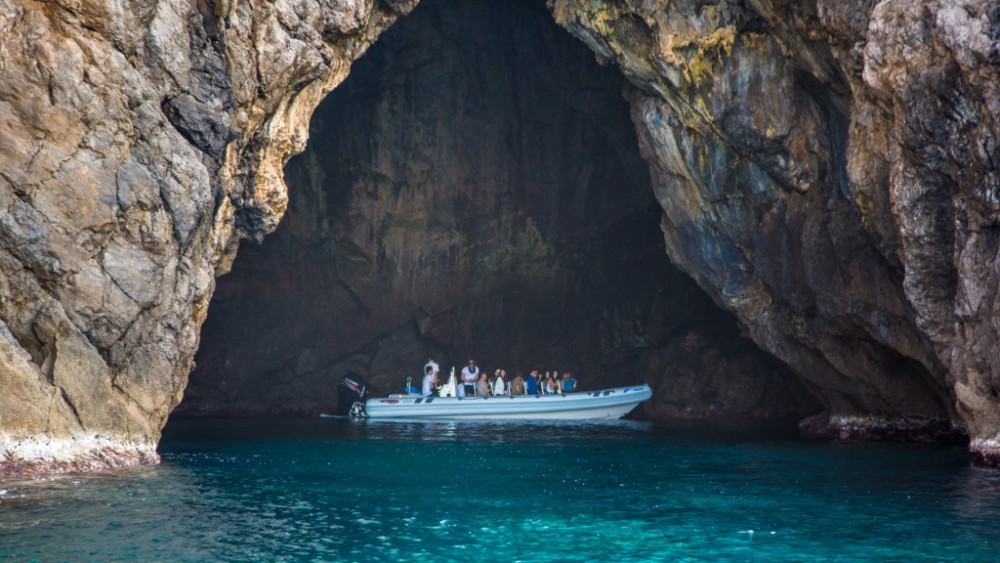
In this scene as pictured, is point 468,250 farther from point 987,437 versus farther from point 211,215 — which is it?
point 987,437

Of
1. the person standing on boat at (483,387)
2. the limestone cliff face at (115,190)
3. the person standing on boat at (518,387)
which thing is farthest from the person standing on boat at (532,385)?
the limestone cliff face at (115,190)

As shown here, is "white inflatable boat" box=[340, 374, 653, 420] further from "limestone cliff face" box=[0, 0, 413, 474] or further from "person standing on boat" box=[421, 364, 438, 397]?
"limestone cliff face" box=[0, 0, 413, 474]

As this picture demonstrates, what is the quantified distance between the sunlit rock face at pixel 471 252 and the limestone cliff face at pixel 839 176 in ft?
22.9

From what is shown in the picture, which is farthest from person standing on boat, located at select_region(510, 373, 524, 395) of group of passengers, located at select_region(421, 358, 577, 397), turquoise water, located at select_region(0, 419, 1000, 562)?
turquoise water, located at select_region(0, 419, 1000, 562)

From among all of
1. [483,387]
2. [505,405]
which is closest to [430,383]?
[483,387]

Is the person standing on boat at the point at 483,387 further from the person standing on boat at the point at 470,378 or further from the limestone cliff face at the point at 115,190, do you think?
the limestone cliff face at the point at 115,190

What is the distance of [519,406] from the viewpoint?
33.1 metres

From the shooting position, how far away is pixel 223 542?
40.0 feet

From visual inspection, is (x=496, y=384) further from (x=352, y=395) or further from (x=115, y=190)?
(x=115, y=190)

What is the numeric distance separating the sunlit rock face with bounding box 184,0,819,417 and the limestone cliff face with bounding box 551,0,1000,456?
22.9 feet

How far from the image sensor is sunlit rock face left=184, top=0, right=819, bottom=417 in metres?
33.7

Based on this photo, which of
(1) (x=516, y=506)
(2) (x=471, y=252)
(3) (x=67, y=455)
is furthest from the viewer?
(2) (x=471, y=252)

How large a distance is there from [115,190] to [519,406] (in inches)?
718

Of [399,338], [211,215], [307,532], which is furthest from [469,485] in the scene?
[399,338]
